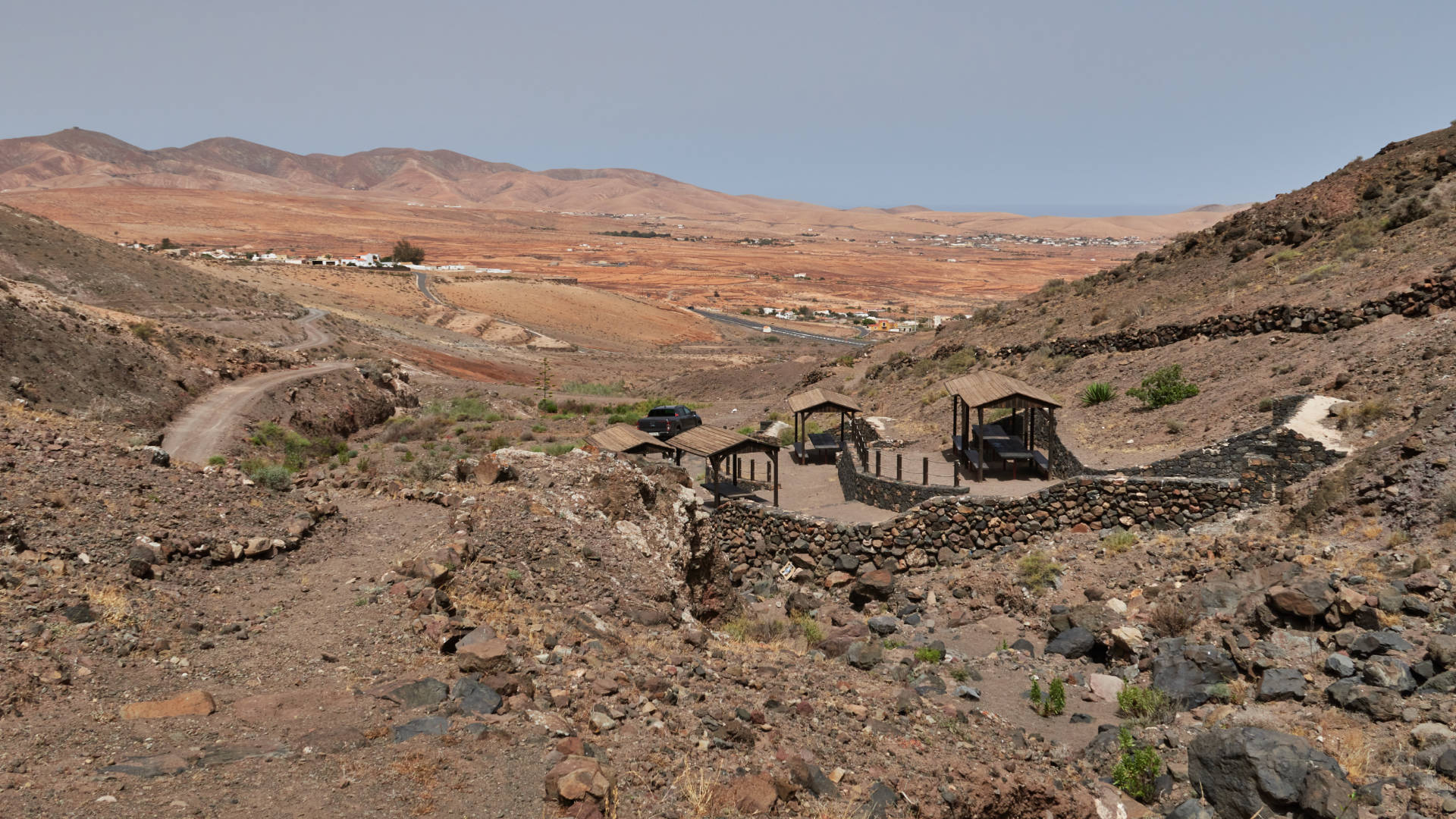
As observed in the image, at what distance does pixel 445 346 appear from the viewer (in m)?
54.8

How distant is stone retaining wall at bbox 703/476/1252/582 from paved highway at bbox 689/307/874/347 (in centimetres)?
4898

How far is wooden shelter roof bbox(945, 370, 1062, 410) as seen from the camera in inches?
704

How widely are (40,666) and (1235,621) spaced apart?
1220 cm

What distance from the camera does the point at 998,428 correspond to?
20188mm

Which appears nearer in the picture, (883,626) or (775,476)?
(883,626)

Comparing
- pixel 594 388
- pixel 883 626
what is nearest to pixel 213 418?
pixel 594 388

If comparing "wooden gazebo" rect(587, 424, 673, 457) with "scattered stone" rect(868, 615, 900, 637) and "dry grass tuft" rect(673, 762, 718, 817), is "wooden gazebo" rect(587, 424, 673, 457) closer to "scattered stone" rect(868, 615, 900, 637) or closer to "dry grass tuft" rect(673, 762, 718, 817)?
"scattered stone" rect(868, 615, 900, 637)

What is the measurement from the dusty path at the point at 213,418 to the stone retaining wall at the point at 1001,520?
506 inches

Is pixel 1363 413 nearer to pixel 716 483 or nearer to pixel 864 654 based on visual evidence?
pixel 864 654

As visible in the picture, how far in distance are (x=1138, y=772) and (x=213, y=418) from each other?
24123 millimetres

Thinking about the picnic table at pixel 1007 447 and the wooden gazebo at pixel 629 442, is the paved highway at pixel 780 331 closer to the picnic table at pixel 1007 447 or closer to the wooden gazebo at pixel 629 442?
the picnic table at pixel 1007 447

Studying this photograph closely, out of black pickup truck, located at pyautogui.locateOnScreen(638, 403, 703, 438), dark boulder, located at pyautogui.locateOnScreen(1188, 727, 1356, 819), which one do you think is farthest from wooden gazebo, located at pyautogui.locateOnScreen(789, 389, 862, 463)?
dark boulder, located at pyautogui.locateOnScreen(1188, 727, 1356, 819)

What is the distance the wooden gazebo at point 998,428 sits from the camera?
1797 centimetres

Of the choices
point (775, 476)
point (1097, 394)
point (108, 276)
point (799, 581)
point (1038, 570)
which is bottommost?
point (799, 581)
